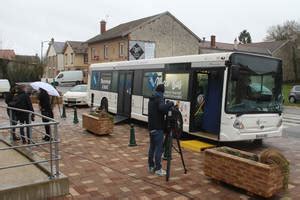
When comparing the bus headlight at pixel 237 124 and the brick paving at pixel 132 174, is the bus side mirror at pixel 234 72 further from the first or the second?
the brick paving at pixel 132 174

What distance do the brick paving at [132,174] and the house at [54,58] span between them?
6105 cm

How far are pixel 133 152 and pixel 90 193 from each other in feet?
10.9

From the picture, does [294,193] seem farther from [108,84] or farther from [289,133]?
[108,84]

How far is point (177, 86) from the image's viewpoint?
11.7 metres

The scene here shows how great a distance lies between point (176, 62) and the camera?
11984mm

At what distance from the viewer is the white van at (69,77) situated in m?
52.2

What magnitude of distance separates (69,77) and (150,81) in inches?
1616

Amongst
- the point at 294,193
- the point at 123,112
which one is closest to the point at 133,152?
the point at 294,193

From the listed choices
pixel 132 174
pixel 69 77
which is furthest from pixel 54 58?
pixel 132 174

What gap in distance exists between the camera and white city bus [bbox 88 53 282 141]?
9.64 m

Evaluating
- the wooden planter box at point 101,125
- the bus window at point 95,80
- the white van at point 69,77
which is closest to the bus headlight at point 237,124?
the wooden planter box at point 101,125

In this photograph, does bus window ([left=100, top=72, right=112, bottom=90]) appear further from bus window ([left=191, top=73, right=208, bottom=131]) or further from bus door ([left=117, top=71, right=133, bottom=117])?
bus window ([left=191, top=73, right=208, bottom=131])

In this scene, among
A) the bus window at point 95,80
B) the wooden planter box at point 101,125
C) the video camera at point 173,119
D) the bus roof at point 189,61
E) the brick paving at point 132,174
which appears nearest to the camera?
the brick paving at point 132,174

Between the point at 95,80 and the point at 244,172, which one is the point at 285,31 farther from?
the point at 244,172
